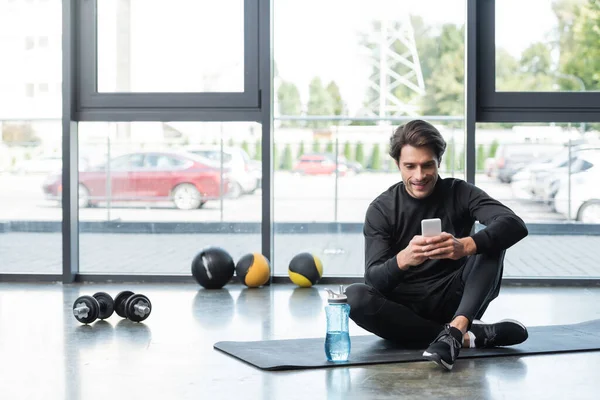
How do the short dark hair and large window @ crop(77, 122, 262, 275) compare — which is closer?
the short dark hair

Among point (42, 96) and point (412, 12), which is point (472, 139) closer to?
point (412, 12)

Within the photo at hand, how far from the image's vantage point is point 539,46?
506cm

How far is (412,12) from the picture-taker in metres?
5.11

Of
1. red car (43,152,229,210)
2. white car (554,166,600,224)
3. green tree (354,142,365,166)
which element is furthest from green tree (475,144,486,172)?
red car (43,152,229,210)

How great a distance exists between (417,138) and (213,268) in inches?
79.8

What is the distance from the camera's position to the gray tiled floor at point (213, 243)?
520cm

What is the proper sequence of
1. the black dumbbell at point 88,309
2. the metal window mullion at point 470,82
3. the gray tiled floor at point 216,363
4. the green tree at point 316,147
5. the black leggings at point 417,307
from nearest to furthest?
the gray tiled floor at point 216,363, the black leggings at point 417,307, the black dumbbell at point 88,309, the metal window mullion at point 470,82, the green tree at point 316,147

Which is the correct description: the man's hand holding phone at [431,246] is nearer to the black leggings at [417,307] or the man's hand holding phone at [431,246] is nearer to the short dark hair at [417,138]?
the black leggings at [417,307]

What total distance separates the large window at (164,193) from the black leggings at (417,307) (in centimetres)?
223

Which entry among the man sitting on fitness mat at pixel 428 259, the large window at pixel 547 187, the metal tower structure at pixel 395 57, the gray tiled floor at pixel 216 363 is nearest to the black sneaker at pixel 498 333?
the man sitting on fitness mat at pixel 428 259

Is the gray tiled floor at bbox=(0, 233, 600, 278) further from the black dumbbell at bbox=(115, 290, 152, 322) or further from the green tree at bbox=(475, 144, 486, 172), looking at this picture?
the black dumbbell at bbox=(115, 290, 152, 322)

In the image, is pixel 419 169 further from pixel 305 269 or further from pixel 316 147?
pixel 316 147

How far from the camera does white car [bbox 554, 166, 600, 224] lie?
5.19 meters

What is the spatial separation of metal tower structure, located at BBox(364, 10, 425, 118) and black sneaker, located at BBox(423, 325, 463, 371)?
246cm
